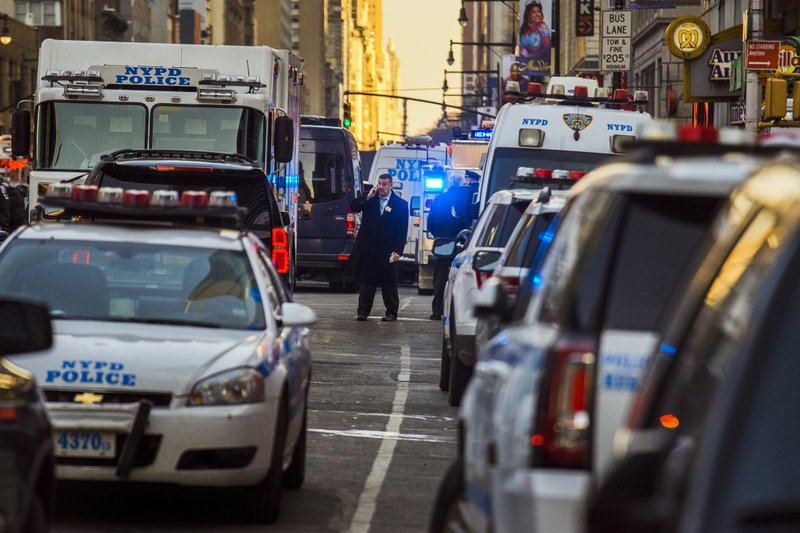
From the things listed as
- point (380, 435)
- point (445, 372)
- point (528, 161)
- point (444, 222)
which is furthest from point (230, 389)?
point (444, 222)

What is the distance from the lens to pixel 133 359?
27.7ft

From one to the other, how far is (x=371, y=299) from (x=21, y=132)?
525 cm

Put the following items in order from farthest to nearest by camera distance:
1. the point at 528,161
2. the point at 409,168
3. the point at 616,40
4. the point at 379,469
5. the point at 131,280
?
the point at 409,168
the point at 616,40
the point at 528,161
the point at 379,469
the point at 131,280

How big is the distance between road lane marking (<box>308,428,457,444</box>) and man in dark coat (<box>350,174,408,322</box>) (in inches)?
479

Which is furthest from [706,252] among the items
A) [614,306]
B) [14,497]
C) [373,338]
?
[373,338]

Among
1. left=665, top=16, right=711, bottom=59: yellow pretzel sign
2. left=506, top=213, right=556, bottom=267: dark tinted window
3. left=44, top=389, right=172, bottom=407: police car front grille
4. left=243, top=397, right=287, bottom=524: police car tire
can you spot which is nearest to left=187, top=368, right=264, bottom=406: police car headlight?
left=44, top=389, right=172, bottom=407: police car front grille

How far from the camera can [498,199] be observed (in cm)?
1509

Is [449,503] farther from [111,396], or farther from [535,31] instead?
[535,31]

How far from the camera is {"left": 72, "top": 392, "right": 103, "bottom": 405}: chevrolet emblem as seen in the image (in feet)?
27.2

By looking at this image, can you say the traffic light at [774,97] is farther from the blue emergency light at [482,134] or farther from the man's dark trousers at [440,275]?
the blue emergency light at [482,134]

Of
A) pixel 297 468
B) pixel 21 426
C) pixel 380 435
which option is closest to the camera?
pixel 21 426

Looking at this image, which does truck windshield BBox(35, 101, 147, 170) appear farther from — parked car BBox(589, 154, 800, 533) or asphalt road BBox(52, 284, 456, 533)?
parked car BBox(589, 154, 800, 533)

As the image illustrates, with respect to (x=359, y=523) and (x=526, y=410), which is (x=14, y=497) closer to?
(x=526, y=410)

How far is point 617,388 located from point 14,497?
1.97 m
